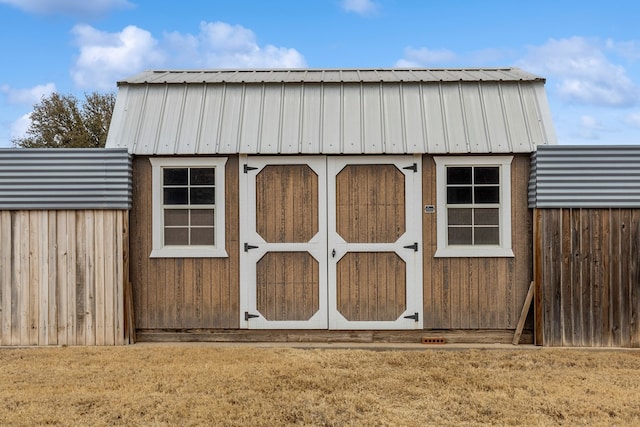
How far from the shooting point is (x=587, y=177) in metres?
6.97

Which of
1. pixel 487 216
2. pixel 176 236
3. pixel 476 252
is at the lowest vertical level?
pixel 476 252

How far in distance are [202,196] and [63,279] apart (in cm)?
197

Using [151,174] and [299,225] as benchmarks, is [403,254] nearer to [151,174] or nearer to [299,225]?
[299,225]

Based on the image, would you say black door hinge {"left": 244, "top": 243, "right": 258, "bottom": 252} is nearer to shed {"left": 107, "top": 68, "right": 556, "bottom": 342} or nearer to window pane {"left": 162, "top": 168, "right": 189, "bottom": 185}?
shed {"left": 107, "top": 68, "right": 556, "bottom": 342}

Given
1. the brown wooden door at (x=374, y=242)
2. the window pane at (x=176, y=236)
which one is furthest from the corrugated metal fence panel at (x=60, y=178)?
the brown wooden door at (x=374, y=242)

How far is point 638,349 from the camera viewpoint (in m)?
6.95

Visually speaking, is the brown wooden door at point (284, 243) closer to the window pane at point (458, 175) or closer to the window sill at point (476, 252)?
the window sill at point (476, 252)

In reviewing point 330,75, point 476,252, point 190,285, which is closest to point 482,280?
point 476,252

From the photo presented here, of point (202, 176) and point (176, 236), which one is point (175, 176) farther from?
point (176, 236)

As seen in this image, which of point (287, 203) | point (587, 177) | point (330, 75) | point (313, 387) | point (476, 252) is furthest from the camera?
point (330, 75)

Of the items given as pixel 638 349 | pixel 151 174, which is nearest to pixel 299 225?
pixel 151 174

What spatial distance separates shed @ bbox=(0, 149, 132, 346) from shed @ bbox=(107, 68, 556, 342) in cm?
32

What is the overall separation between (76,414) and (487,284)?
473 cm

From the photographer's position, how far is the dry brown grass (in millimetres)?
4645
